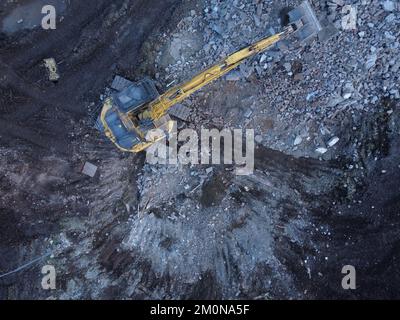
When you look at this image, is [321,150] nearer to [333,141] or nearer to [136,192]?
[333,141]

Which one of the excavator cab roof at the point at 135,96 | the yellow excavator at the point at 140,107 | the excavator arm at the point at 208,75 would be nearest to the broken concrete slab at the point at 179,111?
the yellow excavator at the point at 140,107

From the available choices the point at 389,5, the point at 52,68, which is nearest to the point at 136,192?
the point at 52,68

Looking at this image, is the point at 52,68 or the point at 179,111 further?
the point at 52,68

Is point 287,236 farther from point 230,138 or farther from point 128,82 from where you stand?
point 128,82

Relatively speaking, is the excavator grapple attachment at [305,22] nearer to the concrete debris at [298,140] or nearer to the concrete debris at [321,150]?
the concrete debris at [298,140]

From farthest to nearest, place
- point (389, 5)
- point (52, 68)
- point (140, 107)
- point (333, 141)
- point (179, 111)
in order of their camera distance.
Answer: point (52, 68) < point (179, 111) < point (333, 141) < point (140, 107) < point (389, 5)

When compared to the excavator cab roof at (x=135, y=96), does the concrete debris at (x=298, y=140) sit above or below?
below

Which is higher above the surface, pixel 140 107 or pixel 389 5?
pixel 389 5

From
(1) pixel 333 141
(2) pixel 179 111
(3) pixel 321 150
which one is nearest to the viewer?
(1) pixel 333 141
